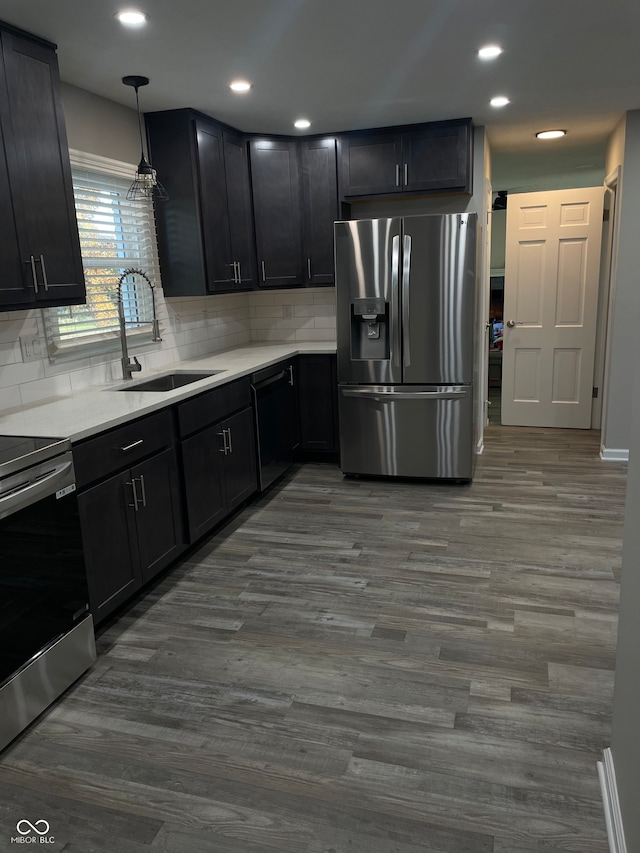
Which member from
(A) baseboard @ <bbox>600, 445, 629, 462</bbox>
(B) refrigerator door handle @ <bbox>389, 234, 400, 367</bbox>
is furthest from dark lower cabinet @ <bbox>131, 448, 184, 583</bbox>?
(A) baseboard @ <bbox>600, 445, 629, 462</bbox>

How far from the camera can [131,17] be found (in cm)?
243

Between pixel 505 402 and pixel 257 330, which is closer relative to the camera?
pixel 257 330

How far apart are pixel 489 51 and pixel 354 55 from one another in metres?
0.64

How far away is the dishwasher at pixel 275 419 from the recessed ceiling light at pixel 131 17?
77.1 inches

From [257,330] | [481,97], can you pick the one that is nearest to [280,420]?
[257,330]

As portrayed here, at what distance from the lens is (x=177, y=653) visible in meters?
2.49

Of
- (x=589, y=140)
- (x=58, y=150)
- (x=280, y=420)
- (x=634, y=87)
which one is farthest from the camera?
(x=589, y=140)

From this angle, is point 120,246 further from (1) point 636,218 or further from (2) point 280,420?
(1) point 636,218

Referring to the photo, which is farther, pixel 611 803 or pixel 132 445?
pixel 132 445

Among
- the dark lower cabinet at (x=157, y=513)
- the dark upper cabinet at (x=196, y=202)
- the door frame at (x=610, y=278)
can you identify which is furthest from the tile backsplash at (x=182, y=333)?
the door frame at (x=610, y=278)

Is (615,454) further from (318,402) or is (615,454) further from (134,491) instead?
(134,491)

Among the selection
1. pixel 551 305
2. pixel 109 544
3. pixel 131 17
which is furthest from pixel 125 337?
pixel 551 305

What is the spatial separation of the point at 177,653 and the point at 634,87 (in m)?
3.94

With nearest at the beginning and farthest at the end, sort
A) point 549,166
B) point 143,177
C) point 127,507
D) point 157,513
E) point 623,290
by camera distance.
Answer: point 127,507 → point 157,513 → point 143,177 → point 623,290 → point 549,166
